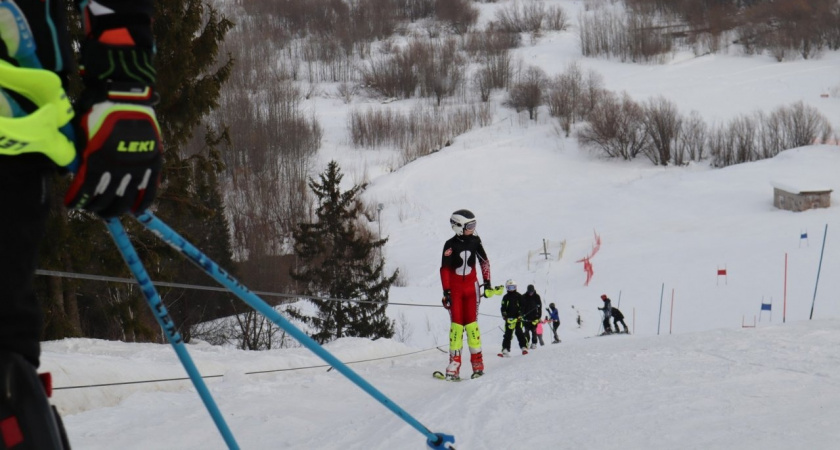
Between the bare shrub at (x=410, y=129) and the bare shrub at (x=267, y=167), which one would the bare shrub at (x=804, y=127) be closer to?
the bare shrub at (x=410, y=129)

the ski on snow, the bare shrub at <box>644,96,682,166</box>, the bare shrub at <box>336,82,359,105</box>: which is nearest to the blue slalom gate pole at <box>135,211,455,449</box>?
the ski on snow

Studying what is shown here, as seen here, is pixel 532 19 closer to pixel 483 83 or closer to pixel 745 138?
pixel 483 83

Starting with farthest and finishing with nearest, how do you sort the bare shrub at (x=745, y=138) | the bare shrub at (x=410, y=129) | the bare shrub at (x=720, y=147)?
the bare shrub at (x=410, y=129)
the bare shrub at (x=720, y=147)
the bare shrub at (x=745, y=138)

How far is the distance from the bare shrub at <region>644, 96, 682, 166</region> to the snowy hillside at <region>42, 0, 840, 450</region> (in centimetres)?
162

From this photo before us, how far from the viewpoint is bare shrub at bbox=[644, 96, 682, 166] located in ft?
203

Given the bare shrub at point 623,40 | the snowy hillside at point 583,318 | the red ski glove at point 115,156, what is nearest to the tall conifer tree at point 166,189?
the snowy hillside at point 583,318

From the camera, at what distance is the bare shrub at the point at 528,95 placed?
73938 mm

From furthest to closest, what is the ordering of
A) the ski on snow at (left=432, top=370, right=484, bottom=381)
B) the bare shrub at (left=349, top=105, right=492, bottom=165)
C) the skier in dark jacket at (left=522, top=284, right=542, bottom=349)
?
the bare shrub at (left=349, top=105, right=492, bottom=165)
the skier in dark jacket at (left=522, top=284, right=542, bottom=349)
the ski on snow at (left=432, top=370, right=484, bottom=381)

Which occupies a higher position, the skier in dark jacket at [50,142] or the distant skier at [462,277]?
the skier in dark jacket at [50,142]

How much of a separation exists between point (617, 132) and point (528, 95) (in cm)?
1254

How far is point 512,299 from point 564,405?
7.56 metres

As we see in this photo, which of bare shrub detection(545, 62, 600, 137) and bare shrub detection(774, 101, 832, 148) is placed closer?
bare shrub detection(774, 101, 832, 148)

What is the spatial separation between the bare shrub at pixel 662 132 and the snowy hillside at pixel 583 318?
1.62 m

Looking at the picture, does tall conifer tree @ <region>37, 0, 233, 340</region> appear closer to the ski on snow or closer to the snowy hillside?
the snowy hillside
